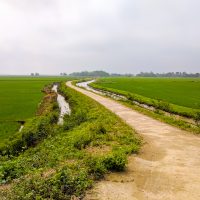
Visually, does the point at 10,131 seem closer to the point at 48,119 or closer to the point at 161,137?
the point at 48,119

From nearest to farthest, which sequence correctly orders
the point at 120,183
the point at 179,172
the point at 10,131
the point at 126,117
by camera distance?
1. the point at 120,183
2. the point at 179,172
3. the point at 10,131
4. the point at 126,117

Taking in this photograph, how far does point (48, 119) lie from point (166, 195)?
14283mm

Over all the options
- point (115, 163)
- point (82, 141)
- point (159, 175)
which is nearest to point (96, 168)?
point (115, 163)

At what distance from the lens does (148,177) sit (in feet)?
26.4

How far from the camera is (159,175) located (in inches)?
322

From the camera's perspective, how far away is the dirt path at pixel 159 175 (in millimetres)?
6914

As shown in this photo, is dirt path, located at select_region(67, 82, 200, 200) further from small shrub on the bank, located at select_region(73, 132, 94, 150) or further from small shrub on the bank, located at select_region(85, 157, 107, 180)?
small shrub on the bank, located at select_region(73, 132, 94, 150)

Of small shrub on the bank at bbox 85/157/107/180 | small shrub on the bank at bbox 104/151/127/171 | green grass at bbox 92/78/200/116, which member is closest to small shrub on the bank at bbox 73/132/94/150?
small shrub on the bank at bbox 104/151/127/171

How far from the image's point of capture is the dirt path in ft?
22.7

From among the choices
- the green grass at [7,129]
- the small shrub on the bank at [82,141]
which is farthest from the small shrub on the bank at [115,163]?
the green grass at [7,129]

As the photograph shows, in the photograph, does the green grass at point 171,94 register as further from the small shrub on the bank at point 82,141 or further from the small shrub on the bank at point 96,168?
the small shrub on the bank at point 96,168

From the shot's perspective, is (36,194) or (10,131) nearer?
(36,194)

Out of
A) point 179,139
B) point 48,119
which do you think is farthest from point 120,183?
point 48,119

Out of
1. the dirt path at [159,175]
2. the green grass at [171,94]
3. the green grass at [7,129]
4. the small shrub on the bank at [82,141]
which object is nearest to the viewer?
the dirt path at [159,175]
